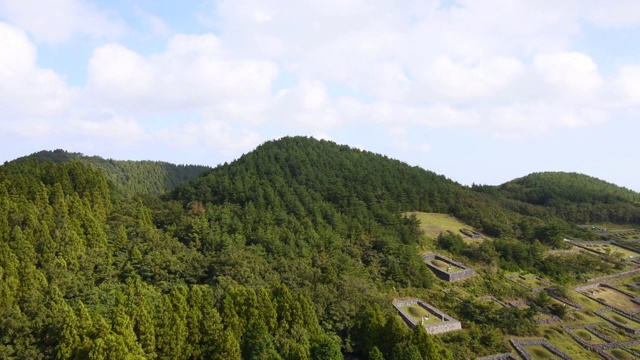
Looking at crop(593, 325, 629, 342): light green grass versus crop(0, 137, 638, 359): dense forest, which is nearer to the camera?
crop(0, 137, 638, 359): dense forest

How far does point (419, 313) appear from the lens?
37.6 m

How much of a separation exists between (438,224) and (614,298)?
86.9ft

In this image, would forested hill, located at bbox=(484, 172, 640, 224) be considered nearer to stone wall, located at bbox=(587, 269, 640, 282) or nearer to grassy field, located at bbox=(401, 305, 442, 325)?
stone wall, located at bbox=(587, 269, 640, 282)

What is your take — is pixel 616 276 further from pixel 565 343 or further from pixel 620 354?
pixel 565 343

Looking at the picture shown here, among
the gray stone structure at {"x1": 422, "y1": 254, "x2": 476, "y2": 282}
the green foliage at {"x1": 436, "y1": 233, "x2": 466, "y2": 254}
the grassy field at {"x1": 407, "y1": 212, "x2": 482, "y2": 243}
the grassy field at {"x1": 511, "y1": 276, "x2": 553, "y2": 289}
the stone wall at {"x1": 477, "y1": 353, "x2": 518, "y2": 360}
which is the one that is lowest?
the stone wall at {"x1": 477, "y1": 353, "x2": 518, "y2": 360}

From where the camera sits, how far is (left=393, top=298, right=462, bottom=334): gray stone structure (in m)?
34.4

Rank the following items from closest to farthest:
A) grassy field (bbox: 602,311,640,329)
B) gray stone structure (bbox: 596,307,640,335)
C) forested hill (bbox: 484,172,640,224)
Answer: gray stone structure (bbox: 596,307,640,335) → grassy field (bbox: 602,311,640,329) → forested hill (bbox: 484,172,640,224)

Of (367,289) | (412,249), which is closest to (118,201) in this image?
(367,289)

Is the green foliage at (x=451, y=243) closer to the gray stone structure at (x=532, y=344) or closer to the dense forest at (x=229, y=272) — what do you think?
the dense forest at (x=229, y=272)

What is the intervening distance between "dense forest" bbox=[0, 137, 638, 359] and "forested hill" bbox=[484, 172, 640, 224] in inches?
1418

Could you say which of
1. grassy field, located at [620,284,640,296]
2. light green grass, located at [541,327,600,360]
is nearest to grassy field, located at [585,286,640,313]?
grassy field, located at [620,284,640,296]

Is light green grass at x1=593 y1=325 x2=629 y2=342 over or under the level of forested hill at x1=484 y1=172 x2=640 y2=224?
under

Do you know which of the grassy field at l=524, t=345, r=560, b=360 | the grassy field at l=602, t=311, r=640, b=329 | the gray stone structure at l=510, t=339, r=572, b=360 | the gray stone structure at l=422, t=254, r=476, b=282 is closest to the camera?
the gray stone structure at l=510, t=339, r=572, b=360

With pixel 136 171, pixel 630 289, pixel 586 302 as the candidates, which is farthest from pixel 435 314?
pixel 136 171
